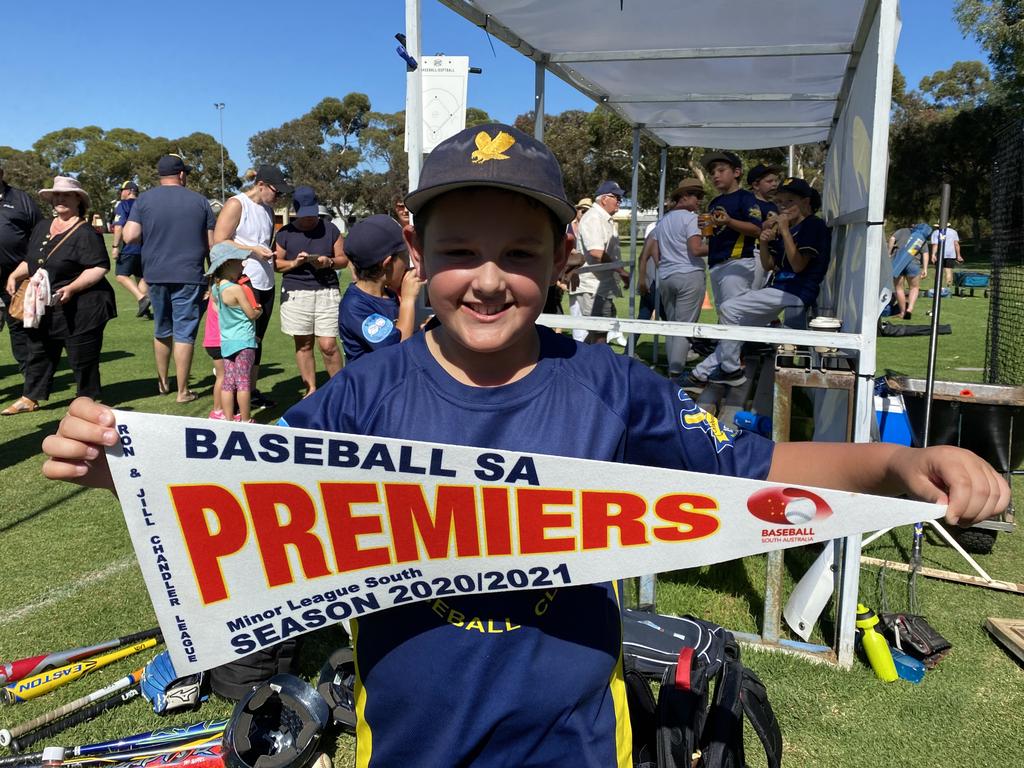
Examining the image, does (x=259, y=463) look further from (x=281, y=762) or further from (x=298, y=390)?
(x=298, y=390)

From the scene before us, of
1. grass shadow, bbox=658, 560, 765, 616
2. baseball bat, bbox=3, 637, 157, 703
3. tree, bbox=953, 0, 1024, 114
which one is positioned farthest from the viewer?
tree, bbox=953, 0, 1024, 114

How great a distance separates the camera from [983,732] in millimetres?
3012

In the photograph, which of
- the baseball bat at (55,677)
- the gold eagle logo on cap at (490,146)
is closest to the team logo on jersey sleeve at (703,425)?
the gold eagle logo on cap at (490,146)

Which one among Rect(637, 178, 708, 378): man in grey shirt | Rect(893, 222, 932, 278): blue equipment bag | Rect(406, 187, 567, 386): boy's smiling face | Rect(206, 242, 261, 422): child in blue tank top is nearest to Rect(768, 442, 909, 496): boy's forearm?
Rect(406, 187, 567, 386): boy's smiling face

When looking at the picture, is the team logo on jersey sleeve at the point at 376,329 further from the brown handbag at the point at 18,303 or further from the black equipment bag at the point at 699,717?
the brown handbag at the point at 18,303

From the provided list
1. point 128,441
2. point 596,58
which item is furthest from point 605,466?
point 596,58

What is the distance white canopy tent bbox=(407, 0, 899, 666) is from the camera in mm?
3387

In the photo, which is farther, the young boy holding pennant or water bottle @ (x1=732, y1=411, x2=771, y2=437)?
water bottle @ (x1=732, y1=411, x2=771, y2=437)

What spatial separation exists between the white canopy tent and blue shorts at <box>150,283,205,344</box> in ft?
Result: 14.0

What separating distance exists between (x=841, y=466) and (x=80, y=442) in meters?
1.35

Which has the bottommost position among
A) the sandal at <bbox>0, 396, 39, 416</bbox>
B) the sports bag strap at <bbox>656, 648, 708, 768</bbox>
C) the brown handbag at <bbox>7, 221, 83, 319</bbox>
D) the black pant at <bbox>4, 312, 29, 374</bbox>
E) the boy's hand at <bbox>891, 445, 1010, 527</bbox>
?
the sandal at <bbox>0, 396, 39, 416</bbox>

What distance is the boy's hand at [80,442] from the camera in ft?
4.16

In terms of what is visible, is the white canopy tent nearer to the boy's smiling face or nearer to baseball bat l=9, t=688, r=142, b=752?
the boy's smiling face

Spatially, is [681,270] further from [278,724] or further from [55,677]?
[55,677]
